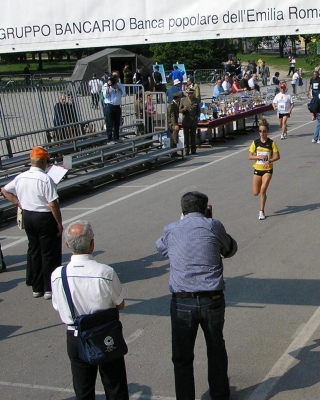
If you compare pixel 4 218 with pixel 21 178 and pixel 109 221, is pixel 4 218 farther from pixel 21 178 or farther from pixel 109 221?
pixel 21 178

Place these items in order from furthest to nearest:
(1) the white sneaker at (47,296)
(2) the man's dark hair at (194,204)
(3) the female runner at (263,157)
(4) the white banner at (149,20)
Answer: (3) the female runner at (263,157), (1) the white sneaker at (47,296), (4) the white banner at (149,20), (2) the man's dark hair at (194,204)

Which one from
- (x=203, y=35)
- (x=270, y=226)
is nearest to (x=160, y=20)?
(x=203, y=35)

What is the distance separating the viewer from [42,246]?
7906 mm

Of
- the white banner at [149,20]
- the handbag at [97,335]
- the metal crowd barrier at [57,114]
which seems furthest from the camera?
the metal crowd barrier at [57,114]

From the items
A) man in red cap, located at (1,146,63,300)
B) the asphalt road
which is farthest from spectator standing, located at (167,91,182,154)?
man in red cap, located at (1,146,63,300)

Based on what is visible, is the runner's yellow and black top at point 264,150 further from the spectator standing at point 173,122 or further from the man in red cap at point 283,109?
the man in red cap at point 283,109

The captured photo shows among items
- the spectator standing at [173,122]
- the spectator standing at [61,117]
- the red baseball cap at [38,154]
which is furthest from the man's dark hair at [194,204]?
the spectator standing at [173,122]

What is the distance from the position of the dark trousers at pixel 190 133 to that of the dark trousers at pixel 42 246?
40.1 feet

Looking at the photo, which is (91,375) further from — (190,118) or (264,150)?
(190,118)

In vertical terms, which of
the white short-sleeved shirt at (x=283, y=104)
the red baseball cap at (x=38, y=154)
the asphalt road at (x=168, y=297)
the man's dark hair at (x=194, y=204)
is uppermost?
the red baseball cap at (x=38, y=154)

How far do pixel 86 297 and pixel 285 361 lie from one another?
2.30 meters

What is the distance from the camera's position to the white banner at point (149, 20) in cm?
569

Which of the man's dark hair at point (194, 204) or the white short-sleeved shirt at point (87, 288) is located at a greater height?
the man's dark hair at point (194, 204)

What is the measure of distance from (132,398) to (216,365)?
0.85 meters
